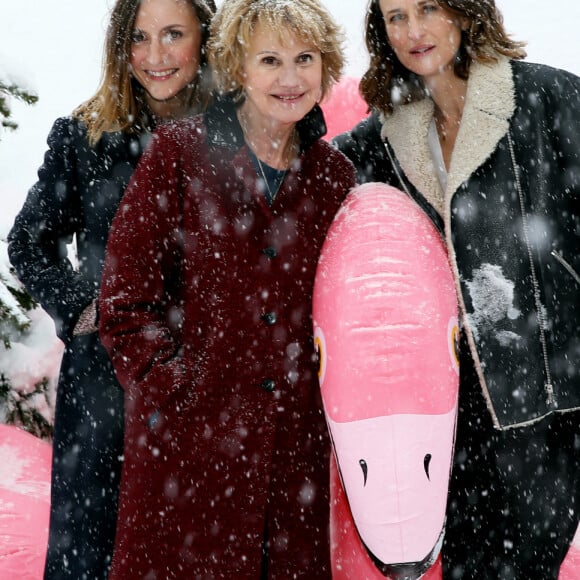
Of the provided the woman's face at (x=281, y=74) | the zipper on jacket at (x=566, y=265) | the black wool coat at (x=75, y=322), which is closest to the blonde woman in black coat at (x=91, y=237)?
the black wool coat at (x=75, y=322)

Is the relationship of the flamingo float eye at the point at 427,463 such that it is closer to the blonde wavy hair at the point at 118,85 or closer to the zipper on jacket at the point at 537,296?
the zipper on jacket at the point at 537,296

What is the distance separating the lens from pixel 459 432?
2.62 m

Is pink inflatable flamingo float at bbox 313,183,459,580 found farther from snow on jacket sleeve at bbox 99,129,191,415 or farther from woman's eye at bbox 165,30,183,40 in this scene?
woman's eye at bbox 165,30,183,40

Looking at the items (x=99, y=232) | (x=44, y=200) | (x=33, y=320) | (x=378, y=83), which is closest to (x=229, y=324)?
(x=99, y=232)

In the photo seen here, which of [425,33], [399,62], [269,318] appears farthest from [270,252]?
[399,62]

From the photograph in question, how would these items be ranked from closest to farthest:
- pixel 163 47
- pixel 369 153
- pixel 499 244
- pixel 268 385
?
pixel 268 385 → pixel 499 244 → pixel 163 47 → pixel 369 153

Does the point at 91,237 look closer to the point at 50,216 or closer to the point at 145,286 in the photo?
the point at 50,216

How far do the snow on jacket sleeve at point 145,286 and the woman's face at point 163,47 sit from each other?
1.54 feet

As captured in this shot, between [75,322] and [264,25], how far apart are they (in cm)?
104

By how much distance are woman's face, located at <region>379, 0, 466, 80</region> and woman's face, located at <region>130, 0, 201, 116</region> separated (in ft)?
2.18

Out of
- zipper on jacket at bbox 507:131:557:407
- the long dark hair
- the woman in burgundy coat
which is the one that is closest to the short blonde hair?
the woman in burgundy coat

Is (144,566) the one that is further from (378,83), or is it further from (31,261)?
(378,83)

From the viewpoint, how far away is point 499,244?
239 centimetres

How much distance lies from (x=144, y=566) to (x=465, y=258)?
1.26 m
